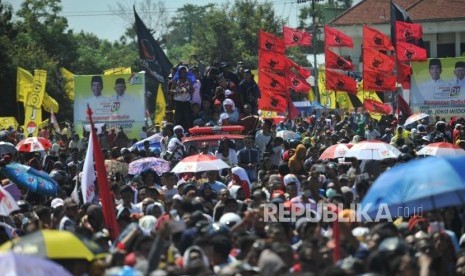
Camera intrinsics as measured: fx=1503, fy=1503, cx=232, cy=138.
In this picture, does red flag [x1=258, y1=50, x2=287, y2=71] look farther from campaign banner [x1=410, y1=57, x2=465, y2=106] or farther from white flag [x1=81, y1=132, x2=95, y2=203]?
white flag [x1=81, y1=132, x2=95, y2=203]

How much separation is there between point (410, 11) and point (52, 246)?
227 ft

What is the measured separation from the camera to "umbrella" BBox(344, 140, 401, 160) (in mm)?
21594

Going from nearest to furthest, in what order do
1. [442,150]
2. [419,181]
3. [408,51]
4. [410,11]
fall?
[419,181] < [442,150] < [408,51] < [410,11]

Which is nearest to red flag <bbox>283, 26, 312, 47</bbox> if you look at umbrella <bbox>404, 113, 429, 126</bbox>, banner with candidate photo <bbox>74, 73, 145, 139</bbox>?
umbrella <bbox>404, 113, 429, 126</bbox>

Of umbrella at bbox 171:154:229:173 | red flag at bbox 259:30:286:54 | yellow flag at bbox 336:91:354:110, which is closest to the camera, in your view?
umbrella at bbox 171:154:229:173

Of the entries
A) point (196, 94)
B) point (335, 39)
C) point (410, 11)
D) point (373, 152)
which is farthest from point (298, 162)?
point (410, 11)

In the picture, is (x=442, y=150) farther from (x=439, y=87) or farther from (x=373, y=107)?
(x=373, y=107)

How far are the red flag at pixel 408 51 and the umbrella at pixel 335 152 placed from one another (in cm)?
1466

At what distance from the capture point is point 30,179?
19438 mm

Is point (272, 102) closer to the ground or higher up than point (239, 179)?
higher up

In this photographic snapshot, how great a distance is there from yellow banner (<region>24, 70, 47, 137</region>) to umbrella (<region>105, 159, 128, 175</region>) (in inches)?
546

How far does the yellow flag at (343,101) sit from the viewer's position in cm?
4979

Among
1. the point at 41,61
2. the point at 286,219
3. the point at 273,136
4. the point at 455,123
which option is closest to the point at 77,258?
the point at 286,219

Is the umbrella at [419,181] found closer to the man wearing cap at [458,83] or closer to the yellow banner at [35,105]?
the man wearing cap at [458,83]
